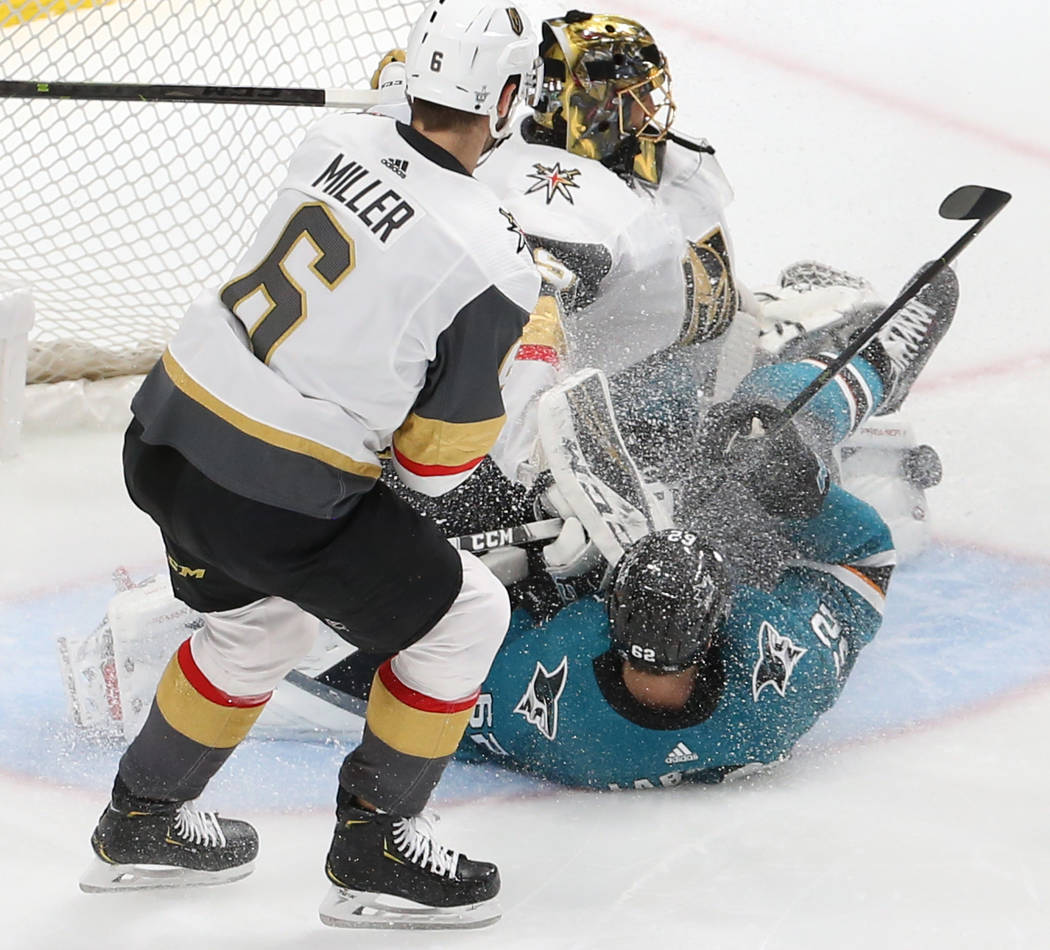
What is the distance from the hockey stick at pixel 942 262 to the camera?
2648mm

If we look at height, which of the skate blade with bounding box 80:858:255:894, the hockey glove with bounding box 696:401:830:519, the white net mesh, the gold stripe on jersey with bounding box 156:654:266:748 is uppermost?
the hockey glove with bounding box 696:401:830:519

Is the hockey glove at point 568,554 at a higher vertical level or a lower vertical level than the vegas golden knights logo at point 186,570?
lower

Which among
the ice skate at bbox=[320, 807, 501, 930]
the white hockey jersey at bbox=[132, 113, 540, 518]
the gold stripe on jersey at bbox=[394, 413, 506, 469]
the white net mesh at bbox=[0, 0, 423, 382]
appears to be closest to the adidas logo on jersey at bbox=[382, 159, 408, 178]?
the white hockey jersey at bbox=[132, 113, 540, 518]

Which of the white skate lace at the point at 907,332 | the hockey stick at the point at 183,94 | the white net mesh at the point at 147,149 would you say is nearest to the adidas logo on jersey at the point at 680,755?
the white skate lace at the point at 907,332

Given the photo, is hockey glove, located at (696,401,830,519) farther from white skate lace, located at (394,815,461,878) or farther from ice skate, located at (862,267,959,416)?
white skate lace, located at (394,815,461,878)

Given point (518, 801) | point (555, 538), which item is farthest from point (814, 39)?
point (518, 801)

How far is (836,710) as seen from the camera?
103 inches

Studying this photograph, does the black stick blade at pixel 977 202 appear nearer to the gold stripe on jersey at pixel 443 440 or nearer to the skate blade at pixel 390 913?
the gold stripe on jersey at pixel 443 440

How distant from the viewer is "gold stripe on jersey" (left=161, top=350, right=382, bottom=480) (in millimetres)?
1703

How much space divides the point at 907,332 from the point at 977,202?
0.50 meters

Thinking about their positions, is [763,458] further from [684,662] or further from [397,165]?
[397,165]

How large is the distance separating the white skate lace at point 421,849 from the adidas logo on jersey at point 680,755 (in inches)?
15.4

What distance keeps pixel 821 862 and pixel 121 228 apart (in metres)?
2.55

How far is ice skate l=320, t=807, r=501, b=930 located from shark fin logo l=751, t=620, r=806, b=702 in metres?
0.53
